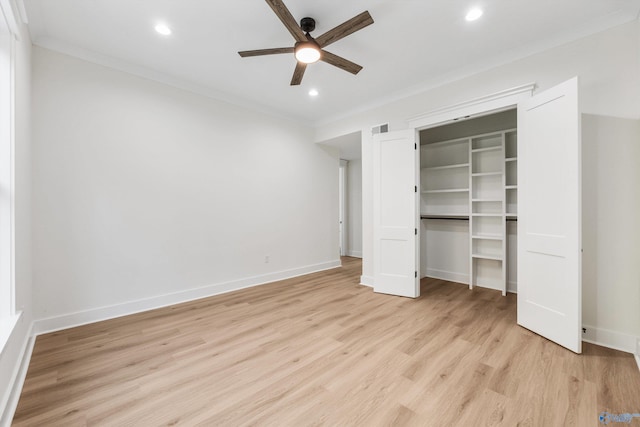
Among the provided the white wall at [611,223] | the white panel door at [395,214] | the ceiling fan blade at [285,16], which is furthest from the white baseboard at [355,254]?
the ceiling fan blade at [285,16]

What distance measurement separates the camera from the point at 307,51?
2.35 meters

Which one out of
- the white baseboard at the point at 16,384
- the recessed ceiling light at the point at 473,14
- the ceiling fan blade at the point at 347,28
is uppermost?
the recessed ceiling light at the point at 473,14

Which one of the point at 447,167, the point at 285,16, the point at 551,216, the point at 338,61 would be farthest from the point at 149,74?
the point at 551,216

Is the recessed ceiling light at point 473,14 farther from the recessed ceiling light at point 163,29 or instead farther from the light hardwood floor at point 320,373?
the light hardwood floor at point 320,373

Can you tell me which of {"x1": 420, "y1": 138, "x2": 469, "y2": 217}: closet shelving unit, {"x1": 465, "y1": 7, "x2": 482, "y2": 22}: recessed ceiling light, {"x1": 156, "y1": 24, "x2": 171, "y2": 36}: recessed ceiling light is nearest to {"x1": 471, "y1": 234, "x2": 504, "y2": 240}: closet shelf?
{"x1": 420, "y1": 138, "x2": 469, "y2": 217}: closet shelving unit

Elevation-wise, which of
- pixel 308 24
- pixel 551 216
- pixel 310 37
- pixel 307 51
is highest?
pixel 308 24

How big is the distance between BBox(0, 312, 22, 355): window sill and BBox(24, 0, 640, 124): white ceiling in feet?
8.37

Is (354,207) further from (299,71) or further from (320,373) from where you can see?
(320,373)

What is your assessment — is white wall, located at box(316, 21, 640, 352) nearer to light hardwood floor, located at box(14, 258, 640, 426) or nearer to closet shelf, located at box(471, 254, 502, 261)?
light hardwood floor, located at box(14, 258, 640, 426)

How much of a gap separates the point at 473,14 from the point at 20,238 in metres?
4.26

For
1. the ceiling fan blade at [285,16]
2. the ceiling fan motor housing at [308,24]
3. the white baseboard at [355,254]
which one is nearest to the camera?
the ceiling fan blade at [285,16]

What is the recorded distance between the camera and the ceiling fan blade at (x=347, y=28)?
2.02 meters

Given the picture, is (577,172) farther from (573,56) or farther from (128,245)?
(128,245)

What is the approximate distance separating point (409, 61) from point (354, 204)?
4334 millimetres
